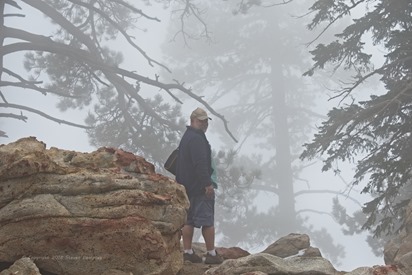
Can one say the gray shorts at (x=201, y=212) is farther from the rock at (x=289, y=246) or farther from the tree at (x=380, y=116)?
the tree at (x=380, y=116)

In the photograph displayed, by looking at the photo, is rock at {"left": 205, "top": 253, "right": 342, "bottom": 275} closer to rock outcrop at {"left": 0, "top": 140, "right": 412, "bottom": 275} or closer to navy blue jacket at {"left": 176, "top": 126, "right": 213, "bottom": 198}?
rock outcrop at {"left": 0, "top": 140, "right": 412, "bottom": 275}

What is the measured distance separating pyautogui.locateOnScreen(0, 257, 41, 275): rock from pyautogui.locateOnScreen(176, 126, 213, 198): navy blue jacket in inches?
96.1

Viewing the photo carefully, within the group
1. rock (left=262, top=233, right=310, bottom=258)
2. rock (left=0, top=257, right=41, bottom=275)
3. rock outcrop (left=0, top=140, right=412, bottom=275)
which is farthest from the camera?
rock (left=262, top=233, right=310, bottom=258)

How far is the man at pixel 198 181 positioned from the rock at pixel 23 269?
94.3 inches

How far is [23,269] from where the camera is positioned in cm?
332

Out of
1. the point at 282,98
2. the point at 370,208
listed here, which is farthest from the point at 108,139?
the point at 282,98

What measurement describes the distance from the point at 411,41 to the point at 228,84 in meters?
24.5

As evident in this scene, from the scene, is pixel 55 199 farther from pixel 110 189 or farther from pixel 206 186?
pixel 206 186

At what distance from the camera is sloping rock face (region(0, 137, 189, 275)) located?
3729 millimetres

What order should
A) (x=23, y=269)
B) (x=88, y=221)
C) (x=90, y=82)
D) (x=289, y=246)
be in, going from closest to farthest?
1. (x=23, y=269)
2. (x=88, y=221)
3. (x=289, y=246)
4. (x=90, y=82)

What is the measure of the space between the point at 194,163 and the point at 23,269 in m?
2.52

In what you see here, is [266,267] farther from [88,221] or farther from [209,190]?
[88,221]

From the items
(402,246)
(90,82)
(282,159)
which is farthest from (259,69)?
(402,246)

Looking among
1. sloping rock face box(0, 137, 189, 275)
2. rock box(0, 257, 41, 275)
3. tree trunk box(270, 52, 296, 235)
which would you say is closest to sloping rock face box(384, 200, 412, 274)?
sloping rock face box(0, 137, 189, 275)
